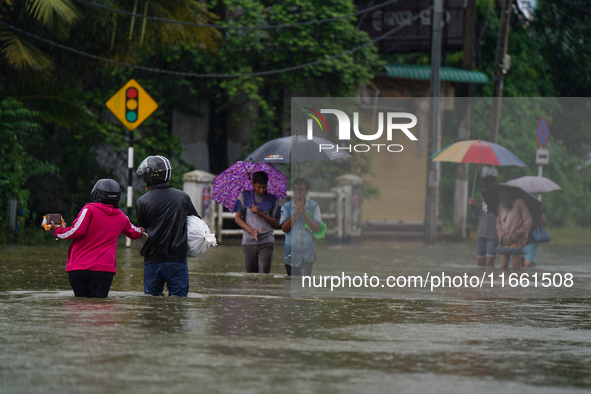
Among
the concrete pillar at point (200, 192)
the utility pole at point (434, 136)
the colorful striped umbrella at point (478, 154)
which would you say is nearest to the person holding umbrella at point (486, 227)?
the colorful striped umbrella at point (478, 154)

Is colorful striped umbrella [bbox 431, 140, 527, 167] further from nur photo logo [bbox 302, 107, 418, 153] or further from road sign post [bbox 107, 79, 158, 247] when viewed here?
road sign post [bbox 107, 79, 158, 247]

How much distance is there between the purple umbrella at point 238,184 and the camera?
13.3 metres

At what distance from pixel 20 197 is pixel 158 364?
47.3 feet

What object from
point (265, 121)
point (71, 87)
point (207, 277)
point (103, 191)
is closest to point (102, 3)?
point (71, 87)

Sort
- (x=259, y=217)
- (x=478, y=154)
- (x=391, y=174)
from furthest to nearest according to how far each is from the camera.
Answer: (x=478, y=154) → (x=391, y=174) → (x=259, y=217)

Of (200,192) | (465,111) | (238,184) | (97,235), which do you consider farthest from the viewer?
(465,111)

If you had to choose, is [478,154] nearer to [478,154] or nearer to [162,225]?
[478,154]

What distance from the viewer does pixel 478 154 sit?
14.8 metres

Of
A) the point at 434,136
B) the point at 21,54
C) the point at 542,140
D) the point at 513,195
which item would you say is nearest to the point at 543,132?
the point at 542,140

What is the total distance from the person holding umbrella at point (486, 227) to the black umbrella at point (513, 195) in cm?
14

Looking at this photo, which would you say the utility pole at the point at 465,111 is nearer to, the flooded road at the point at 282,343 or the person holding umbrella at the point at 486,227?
the person holding umbrella at the point at 486,227

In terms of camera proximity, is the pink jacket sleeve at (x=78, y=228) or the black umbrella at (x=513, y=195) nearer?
the pink jacket sleeve at (x=78, y=228)

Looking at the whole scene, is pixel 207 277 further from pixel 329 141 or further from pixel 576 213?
pixel 576 213

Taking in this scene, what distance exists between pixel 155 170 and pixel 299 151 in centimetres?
330
